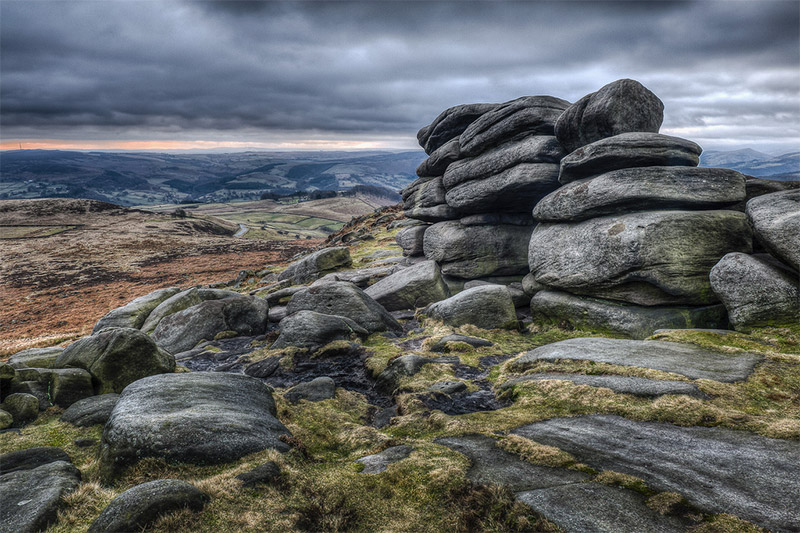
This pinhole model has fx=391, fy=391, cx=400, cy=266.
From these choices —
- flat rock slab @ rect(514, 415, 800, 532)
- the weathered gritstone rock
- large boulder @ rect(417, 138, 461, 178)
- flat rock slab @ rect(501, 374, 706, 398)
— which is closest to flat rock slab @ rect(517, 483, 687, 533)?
flat rock slab @ rect(514, 415, 800, 532)

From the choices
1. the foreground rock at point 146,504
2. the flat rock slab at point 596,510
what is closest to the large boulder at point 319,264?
the foreground rock at point 146,504

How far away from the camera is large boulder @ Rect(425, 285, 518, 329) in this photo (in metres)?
28.1

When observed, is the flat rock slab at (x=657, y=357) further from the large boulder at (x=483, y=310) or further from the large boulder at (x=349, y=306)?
the large boulder at (x=349, y=306)

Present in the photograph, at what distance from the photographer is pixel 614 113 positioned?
27000 millimetres

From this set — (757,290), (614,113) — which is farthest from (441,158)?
(757,290)

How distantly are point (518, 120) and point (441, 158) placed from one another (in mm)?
10365

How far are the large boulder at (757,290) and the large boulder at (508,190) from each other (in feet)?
44.5

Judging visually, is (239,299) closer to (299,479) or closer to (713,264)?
(299,479)

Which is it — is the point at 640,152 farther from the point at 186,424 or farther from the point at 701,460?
the point at 186,424

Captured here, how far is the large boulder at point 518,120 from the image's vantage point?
3253cm

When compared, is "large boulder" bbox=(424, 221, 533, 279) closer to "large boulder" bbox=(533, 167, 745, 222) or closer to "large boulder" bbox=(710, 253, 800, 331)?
"large boulder" bbox=(533, 167, 745, 222)

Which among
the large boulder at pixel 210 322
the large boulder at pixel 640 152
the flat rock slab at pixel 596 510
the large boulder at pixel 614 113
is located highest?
the large boulder at pixel 614 113

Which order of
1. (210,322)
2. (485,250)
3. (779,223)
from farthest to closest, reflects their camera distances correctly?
(485,250), (210,322), (779,223)

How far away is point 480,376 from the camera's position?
2045cm
